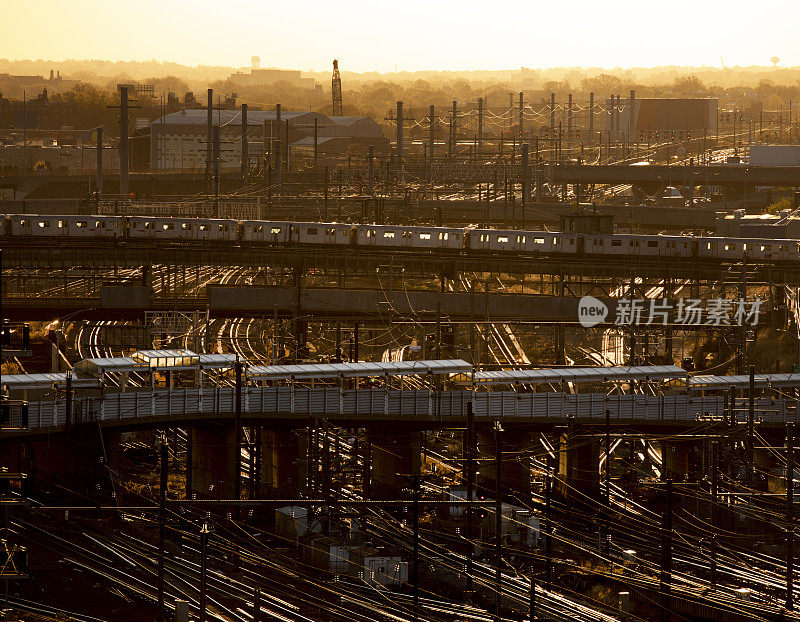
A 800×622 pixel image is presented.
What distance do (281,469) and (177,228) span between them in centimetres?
2712

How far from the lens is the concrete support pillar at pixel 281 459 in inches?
1248

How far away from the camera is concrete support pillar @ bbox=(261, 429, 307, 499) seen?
31703 millimetres

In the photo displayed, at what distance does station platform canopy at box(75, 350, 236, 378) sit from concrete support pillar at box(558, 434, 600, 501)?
8395 millimetres

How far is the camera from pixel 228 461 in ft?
104

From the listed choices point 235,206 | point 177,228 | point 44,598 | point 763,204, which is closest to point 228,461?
point 44,598

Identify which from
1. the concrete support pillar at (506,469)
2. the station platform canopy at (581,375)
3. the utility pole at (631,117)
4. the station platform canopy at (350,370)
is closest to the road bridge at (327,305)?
the station platform canopy at (581,375)

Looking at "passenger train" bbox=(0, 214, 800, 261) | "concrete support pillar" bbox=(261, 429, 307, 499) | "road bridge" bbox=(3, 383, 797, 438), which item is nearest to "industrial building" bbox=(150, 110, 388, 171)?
"passenger train" bbox=(0, 214, 800, 261)

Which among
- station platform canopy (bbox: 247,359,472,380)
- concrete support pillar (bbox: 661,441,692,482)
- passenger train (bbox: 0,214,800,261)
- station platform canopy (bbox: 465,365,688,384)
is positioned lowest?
concrete support pillar (bbox: 661,441,692,482)

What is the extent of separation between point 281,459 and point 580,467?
23.2 feet

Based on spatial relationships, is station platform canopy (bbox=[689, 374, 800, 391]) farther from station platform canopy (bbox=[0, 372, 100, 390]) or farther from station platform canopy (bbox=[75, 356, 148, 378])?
station platform canopy (bbox=[0, 372, 100, 390])

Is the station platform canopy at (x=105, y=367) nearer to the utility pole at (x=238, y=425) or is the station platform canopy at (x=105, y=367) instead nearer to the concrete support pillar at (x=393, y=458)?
the utility pole at (x=238, y=425)

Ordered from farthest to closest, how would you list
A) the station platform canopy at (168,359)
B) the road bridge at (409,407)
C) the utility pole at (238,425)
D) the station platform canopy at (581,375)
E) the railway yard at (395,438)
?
the station platform canopy at (581,375) < the station platform canopy at (168,359) < the road bridge at (409,407) < the utility pole at (238,425) < the railway yard at (395,438)

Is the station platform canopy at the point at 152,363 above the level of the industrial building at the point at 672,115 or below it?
below

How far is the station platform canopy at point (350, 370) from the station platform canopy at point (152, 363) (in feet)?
3.18
